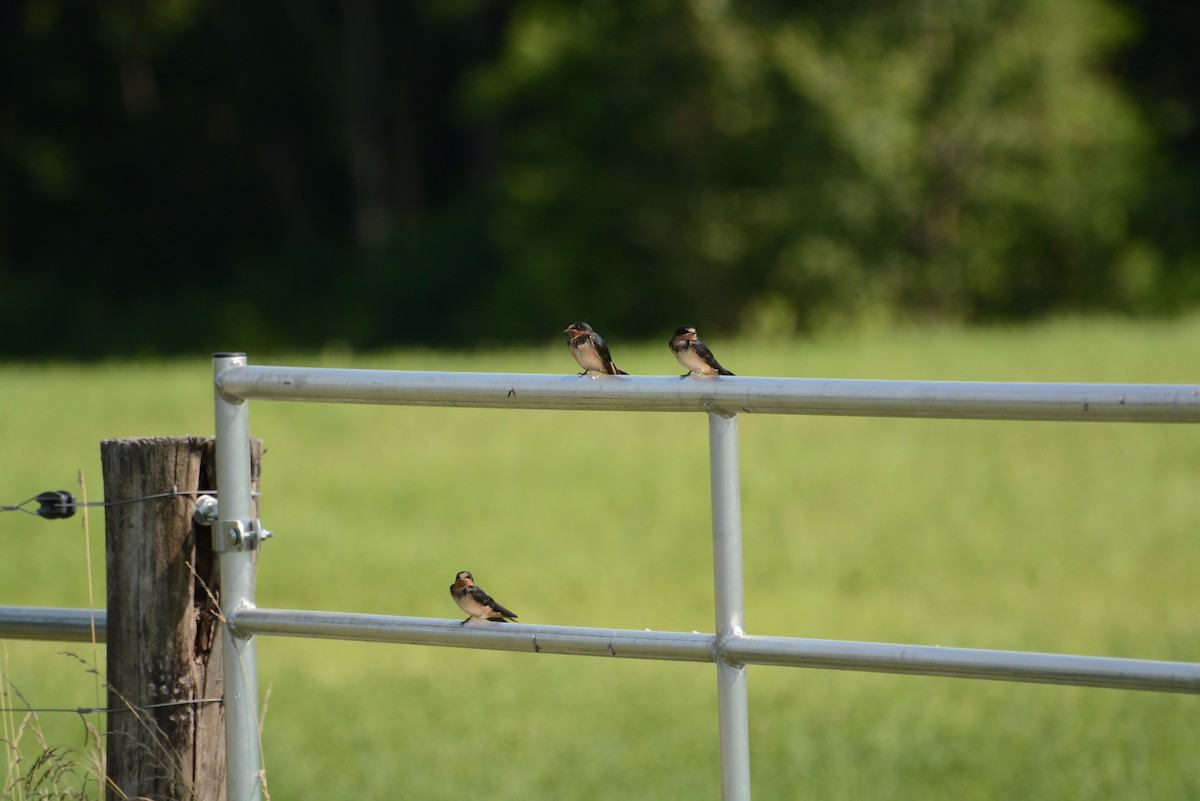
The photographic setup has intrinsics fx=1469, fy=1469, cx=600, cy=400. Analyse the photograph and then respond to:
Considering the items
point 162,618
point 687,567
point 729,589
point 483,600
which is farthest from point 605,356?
point 687,567

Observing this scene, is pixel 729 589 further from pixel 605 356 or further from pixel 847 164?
pixel 847 164

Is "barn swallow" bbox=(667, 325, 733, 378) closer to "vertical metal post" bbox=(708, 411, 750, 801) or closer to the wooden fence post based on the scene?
"vertical metal post" bbox=(708, 411, 750, 801)

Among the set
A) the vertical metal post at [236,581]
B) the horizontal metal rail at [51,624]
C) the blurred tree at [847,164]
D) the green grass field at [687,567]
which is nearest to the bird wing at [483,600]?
the vertical metal post at [236,581]

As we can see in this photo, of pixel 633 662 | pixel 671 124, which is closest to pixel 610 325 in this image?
pixel 671 124

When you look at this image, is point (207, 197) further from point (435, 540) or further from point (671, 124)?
point (435, 540)

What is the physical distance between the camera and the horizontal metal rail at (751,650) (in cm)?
200

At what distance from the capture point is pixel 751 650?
2.21 metres

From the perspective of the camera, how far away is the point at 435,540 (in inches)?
481

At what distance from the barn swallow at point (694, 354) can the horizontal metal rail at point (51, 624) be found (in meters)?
1.15

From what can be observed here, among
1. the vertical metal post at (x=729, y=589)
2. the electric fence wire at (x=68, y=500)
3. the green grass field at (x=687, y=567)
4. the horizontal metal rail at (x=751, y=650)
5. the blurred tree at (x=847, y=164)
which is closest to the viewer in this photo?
the horizontal metal rail at (x=751, y=650)

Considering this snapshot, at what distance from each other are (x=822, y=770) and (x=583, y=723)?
1.60 metres

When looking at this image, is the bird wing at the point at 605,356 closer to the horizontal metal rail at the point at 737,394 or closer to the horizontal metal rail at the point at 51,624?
the horizontal metal rail at the point at 737,394

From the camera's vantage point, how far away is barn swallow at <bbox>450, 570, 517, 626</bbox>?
2629mm

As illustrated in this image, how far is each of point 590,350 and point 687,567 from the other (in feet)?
29.9
